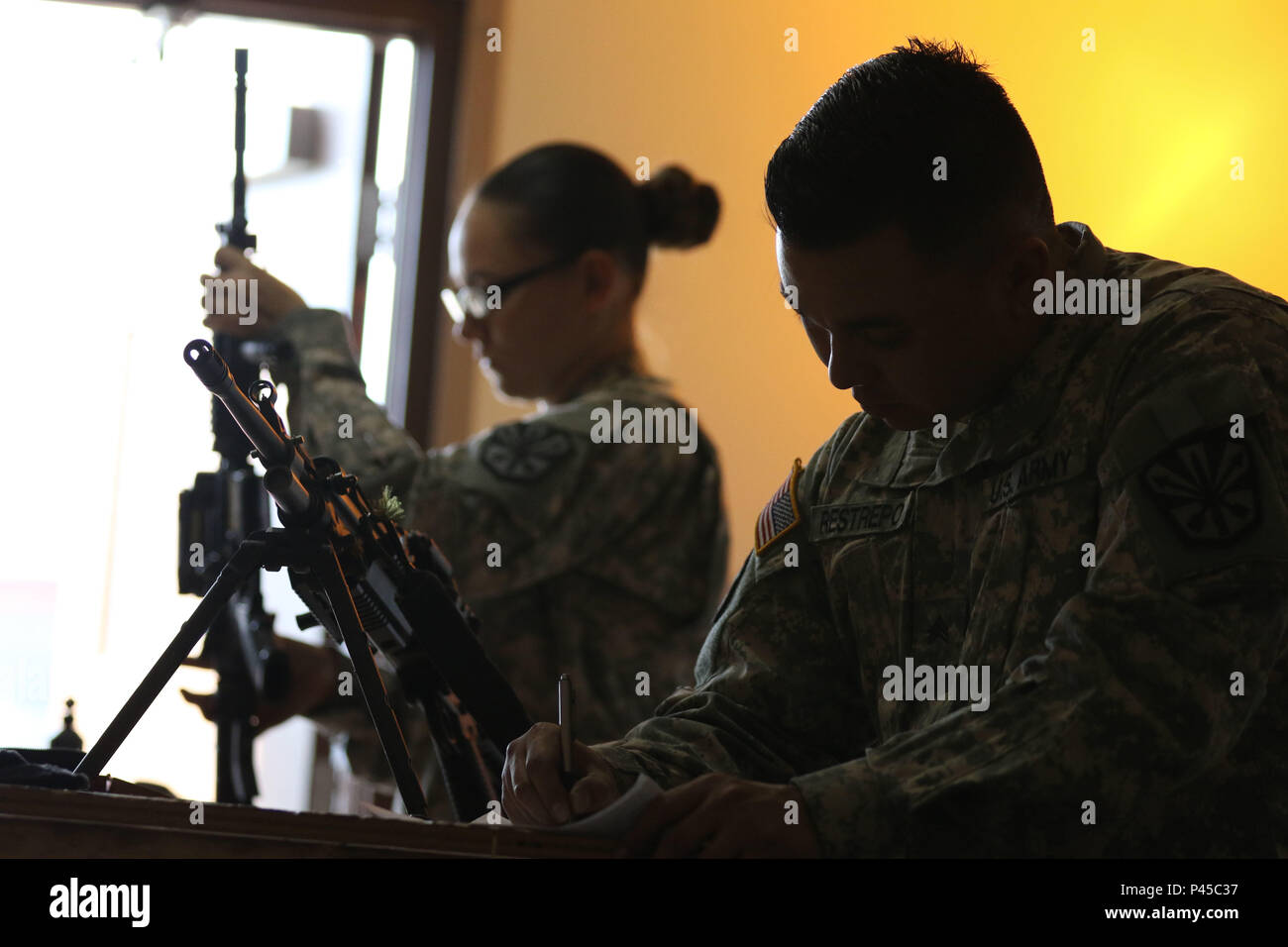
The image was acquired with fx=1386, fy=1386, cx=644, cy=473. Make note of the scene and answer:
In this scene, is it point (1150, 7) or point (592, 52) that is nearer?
point (1150, 7)

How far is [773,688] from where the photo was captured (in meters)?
1.08

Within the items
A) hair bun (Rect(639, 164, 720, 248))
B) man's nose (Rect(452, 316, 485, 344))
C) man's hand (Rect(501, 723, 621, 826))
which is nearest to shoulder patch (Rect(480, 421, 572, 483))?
man's nose (Rect(452, 316, 485, 344))

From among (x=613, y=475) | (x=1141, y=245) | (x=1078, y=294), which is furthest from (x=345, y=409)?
(x=1141, y=245)

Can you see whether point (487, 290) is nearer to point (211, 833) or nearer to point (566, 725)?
point (566, 725)

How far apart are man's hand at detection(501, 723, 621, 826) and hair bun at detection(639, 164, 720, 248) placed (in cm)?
129

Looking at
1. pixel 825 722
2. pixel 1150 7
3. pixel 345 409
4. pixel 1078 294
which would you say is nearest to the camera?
pixel 1078 294

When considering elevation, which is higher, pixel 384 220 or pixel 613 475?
pixel 384 220

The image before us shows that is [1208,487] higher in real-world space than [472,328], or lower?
lower

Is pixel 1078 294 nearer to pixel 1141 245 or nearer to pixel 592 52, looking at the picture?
pixel 1141 245

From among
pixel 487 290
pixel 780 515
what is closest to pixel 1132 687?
pixel 780 515

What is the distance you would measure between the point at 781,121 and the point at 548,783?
195cm
